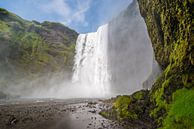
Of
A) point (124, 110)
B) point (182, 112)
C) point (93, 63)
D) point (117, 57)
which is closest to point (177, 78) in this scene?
point (182, 112)

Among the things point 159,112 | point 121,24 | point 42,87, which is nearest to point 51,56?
point 42,87

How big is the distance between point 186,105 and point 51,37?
93956 millimetres

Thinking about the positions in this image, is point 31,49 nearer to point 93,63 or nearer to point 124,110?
point 93,63

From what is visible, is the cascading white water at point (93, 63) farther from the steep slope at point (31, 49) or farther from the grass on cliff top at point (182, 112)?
the grass on cliff top at point (182, 112)

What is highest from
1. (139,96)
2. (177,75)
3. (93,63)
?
(93,63)

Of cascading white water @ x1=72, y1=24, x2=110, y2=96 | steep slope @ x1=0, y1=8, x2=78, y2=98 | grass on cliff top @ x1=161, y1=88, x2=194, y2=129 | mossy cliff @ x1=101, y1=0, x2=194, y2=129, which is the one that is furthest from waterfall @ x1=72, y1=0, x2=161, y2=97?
grass on cliff top @ x1=161, y1=88, x2=194, y2=129

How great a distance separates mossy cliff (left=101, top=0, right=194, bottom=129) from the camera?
16672 millimetres

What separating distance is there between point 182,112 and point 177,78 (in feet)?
18.7

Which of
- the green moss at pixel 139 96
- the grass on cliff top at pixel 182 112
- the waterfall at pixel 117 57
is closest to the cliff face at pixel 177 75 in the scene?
the grass on cliff top at pixel 182 112

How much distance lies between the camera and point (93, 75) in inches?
3396

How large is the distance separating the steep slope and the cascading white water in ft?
13.9

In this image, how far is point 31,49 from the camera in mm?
90625

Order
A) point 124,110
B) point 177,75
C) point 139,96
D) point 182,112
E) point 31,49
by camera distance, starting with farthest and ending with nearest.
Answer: point 31,49 < point 139,96 < point 124,110 < point 177,75 < point 182,112

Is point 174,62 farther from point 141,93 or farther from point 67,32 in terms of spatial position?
point 67,32
